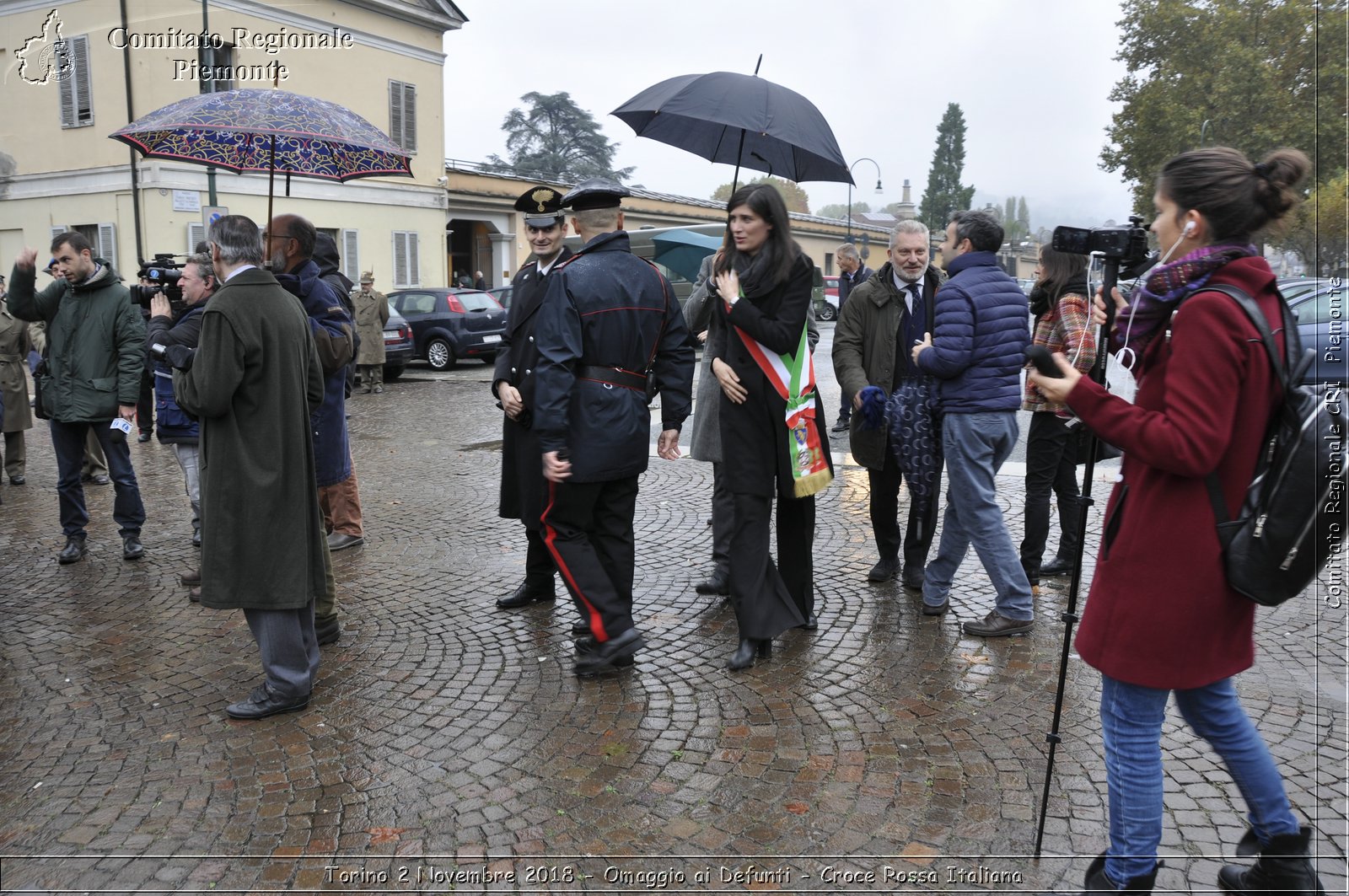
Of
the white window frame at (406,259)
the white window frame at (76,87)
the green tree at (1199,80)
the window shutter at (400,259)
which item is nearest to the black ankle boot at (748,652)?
the green tree at (1199,80)

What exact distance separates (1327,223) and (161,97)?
23579mm

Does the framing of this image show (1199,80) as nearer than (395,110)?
No

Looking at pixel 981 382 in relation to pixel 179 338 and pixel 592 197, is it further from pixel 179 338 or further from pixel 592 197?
pixel 179 338

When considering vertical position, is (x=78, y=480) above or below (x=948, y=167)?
below

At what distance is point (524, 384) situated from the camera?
185 inches

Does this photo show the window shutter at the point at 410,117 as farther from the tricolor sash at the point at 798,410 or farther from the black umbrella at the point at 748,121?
the tricolor sash at the point at 798,410

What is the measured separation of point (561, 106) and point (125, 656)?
1945 inches

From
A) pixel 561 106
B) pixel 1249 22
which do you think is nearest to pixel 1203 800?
pixel 1249 22

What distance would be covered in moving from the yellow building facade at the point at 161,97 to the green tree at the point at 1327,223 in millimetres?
20511

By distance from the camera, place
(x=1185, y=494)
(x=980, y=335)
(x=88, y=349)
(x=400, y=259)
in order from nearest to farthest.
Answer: (x=1185, y=494) → (x=980, y=335) → (x=88, y=349) → (x=400, y=259)

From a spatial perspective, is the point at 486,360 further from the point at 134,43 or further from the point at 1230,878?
the point at 1230,878

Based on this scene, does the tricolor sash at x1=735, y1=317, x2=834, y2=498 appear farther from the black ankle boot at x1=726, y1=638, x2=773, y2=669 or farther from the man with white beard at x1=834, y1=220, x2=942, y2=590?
the man with white beard at x1=834, y1=220, x2=942, y2=590

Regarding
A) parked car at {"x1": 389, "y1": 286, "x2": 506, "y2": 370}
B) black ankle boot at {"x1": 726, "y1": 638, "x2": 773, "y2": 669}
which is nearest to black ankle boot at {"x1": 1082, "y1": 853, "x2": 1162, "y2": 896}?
black ankle boot at {"x1": 726, "y1": 638, "x2": 773, "y2": 669}

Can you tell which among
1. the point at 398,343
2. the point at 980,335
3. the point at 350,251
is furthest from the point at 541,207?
the point at 350,251
